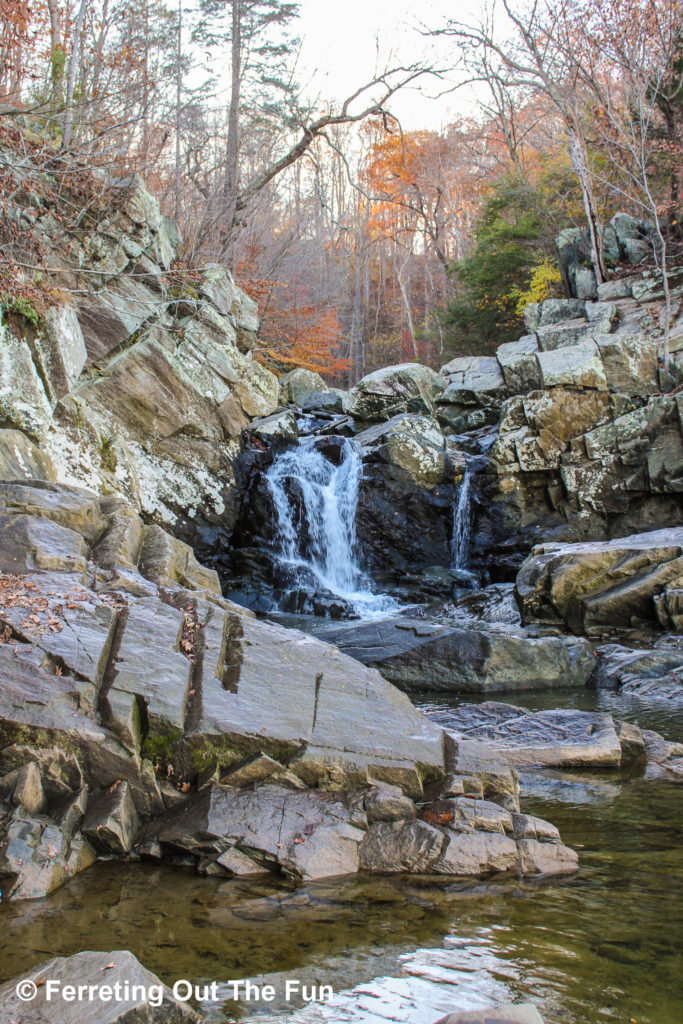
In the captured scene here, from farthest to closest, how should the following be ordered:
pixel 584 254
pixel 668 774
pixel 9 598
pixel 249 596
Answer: pixel 584 254, pixel 249 596, pixel 668 774, pixel 9 598

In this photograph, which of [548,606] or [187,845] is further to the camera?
→ [548,606]

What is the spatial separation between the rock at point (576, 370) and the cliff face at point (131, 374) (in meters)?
5.96

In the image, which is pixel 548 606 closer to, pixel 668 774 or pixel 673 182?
pixel 668 774

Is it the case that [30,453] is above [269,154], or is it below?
below

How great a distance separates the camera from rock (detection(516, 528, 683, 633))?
9398mm

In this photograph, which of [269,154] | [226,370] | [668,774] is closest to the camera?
[668,774]

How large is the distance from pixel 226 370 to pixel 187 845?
1120 centimetres

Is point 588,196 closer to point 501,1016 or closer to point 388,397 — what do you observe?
point 388,397

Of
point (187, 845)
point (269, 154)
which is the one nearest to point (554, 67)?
point (269, 154)

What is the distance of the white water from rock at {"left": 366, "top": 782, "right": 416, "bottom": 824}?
8621mm

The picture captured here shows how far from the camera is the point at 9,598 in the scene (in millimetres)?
4703

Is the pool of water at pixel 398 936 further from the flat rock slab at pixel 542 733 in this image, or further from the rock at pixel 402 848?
the flat rock slab at pixel 542 733

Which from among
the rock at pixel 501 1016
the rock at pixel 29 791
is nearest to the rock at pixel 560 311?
the rock at pixel 29 791

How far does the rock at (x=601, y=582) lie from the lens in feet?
30.8
